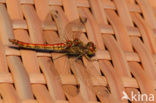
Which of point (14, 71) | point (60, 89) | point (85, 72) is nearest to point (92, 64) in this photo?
point (85, 72)

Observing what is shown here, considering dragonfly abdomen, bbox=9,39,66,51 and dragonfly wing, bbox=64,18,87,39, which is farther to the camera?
dragonfly wing, bbox=64,18,87,39

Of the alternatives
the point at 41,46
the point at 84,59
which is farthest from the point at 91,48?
the point at 41,46

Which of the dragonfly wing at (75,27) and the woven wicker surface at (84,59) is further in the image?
the dragonfly wing at (75,27)

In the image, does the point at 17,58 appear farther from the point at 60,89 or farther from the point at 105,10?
the point at 105,10

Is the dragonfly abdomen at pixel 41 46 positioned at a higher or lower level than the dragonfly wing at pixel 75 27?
lower

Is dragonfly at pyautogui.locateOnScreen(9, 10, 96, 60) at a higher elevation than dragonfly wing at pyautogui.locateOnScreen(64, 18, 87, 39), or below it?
below
